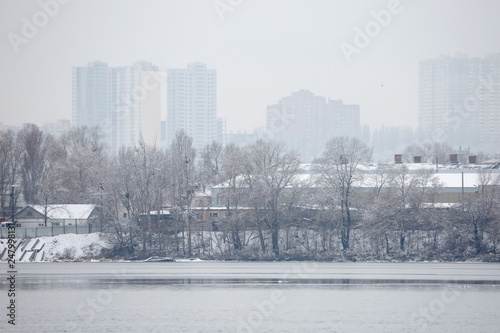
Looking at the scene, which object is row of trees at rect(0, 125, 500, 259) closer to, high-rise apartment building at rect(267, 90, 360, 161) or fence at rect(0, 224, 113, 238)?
fence at rect(0, 224, 113, 238)

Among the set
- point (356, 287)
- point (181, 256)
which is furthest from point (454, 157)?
point (356, 287)

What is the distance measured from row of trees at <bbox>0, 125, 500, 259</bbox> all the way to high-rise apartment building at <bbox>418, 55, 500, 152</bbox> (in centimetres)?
9739

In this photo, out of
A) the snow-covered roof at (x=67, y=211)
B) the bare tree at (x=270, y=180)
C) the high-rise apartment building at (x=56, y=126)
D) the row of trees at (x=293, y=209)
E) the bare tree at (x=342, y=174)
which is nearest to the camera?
the row of trees at (x=293, y=209)

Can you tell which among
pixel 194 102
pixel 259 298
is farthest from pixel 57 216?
pixel 194 102

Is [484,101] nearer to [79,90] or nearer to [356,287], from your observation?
[79,90]

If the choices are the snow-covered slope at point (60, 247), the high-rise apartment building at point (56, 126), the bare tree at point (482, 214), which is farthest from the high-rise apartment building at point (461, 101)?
the snow-covered slope at point (60, 247)

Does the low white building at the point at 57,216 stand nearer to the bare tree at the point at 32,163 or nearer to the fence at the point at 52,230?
the fence at the point at 52,230

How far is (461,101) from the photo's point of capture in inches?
6718

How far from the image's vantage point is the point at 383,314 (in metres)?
25.4

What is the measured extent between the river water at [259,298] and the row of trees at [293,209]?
3.33 metres

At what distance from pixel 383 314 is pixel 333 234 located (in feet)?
60.2

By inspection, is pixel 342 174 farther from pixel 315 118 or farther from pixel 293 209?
pixel 315 118

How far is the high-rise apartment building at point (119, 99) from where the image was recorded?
170875 millimetres

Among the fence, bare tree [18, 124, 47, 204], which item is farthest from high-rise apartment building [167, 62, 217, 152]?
the fence
